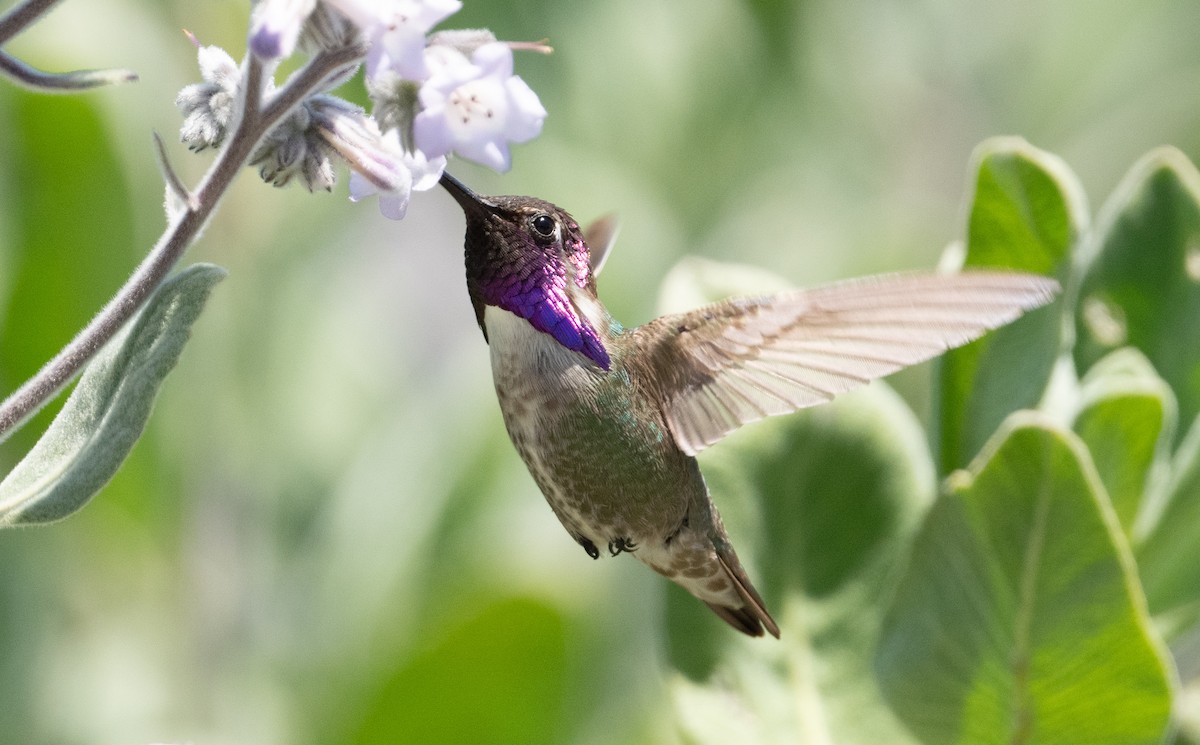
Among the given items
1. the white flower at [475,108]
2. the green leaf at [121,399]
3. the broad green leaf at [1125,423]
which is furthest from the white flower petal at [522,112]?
the broad green leaf at [1125,423]

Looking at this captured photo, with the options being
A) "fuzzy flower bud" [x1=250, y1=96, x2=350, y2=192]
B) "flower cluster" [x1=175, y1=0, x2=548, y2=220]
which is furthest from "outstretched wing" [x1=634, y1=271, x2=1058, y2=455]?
"fuzzy flower bud" [x1=250, y1=96, x2=350, y2=192]

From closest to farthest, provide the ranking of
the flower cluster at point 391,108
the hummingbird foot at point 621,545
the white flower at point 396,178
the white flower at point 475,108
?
the flower cluster at point 391,108, the white flower at point 475,108, the white flower at point 396,178, the hummingbird foot at point 621,545

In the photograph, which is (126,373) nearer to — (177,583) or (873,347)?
(873,347)

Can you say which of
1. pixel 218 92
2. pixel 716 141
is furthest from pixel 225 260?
pixel 218 92

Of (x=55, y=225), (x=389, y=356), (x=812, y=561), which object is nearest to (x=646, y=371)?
(x=812, y=561)

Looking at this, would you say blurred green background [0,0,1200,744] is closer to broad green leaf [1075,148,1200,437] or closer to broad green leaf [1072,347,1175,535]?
broad green leaf [1072,347,1175,535]

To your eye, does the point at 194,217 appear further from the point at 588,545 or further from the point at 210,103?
the point at 588,545

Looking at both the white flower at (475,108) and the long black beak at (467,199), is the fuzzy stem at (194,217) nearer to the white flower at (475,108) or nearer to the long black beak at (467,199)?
the white flower at (475,108)
